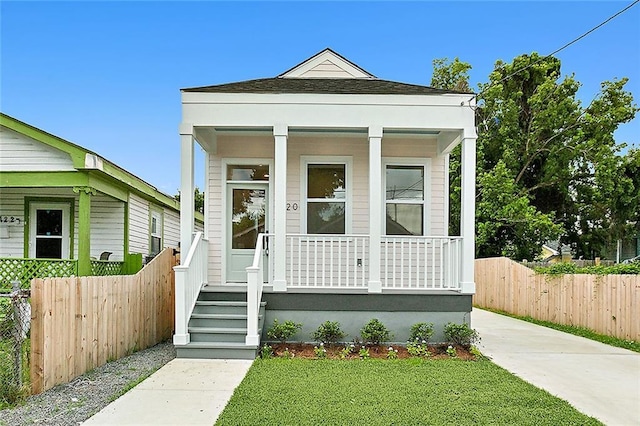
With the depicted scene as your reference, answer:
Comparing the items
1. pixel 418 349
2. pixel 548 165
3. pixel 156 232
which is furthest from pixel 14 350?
pixel 548 165

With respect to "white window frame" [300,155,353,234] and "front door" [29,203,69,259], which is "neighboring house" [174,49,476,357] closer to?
"white window frame" [300,155,353,234]

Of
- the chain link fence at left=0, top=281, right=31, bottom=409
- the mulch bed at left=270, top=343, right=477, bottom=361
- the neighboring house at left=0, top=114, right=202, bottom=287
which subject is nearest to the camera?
the chain link fence at left=0, top=281, right=31, bottom=409

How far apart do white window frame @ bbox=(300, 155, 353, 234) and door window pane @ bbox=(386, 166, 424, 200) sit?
740 mm

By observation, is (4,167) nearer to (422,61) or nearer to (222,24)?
(222,24)

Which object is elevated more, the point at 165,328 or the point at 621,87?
the point at 621,87

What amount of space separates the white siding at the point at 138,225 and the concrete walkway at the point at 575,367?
28.4ft

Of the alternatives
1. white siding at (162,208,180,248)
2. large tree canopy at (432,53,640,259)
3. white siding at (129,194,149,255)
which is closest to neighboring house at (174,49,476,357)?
white siding at (129,194,149,255)

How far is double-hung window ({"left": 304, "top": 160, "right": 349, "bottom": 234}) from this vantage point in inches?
363

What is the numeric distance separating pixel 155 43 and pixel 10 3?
474 cm

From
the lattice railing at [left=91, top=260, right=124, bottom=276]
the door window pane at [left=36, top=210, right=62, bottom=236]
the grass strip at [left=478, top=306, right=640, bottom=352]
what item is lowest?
the grass strip at [left=478, top=306, right=640, bottom=352]

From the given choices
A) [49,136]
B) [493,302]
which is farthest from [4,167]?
[493,302]

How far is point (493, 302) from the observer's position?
1590 cm

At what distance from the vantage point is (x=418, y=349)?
7383 mm

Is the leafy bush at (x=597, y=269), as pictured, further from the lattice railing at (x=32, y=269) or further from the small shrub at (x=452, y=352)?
the lattice railing at (x=32, y=269)
